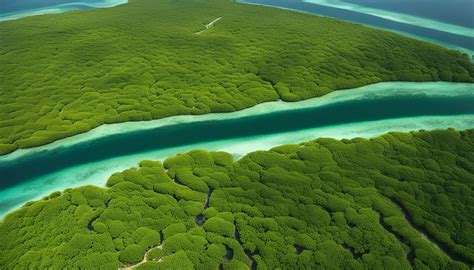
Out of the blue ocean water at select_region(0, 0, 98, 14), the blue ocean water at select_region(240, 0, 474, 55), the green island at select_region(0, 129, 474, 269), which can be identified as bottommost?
the blue ocean water at select_region(0, 0, 98, 14)

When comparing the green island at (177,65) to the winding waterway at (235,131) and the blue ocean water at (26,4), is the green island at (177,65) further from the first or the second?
the blue ocean water at (26,4)

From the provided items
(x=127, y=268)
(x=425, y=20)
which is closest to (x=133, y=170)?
(x=127, y=268)

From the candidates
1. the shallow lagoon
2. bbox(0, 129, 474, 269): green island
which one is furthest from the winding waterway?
the shallow lagoon

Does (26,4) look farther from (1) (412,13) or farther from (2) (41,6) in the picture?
(1) (412,13)

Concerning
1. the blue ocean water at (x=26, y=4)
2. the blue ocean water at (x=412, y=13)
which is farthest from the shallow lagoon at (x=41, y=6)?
the blue ocean water at (x=412, y=13)

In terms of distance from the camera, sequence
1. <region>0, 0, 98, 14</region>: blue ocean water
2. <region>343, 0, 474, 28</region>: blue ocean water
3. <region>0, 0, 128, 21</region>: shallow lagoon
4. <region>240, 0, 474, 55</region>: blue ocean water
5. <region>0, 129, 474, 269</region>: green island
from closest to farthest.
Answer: <region>0, 129, 474, 269</region>: green island < <region>240, 0, 474, 55</region>: blue ocean water < <region>343, 0, 474, 28</region>: blue ocean water < <region>0, 0, 128, 21</region>: shallow lagoon < <region>0, 0, 98, 14</region>: blue ocean water

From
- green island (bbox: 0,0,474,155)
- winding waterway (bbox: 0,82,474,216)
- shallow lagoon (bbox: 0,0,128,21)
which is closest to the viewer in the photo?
winding waterway (bbox: 0,82,474,216)

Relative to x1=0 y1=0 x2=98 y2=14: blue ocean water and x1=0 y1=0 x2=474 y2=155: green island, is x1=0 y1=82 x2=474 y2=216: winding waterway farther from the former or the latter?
x1=0 y1=0 x2=98 y2=14: blue ocean water
